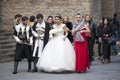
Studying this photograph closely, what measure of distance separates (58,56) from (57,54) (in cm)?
8

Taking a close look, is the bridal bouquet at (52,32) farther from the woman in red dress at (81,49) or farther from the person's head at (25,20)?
the person's head at (25,20)

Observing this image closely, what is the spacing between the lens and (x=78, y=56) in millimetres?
14883

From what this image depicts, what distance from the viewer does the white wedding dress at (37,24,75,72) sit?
1450 cm

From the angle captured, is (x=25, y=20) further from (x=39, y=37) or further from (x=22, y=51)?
(x=22, y=51)

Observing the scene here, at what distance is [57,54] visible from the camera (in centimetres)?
1470

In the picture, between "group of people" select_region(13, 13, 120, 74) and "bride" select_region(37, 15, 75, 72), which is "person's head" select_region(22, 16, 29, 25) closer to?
"group of people" select_region(13, 13, 120, 74)

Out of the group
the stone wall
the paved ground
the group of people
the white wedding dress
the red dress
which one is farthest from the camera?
the stone wall

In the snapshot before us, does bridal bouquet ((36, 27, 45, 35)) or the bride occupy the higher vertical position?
bridal bouquet ((36, 27, 45, 35))

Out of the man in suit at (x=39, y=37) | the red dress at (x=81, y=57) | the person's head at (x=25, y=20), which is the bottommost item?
the red dress at (x=81, y=57)

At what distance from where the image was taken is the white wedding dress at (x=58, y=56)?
47.6 feet

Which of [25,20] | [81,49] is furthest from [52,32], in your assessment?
[81,49]

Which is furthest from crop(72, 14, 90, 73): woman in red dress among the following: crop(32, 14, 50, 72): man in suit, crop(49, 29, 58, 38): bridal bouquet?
crop(32, 14, 50, 72): man in suit

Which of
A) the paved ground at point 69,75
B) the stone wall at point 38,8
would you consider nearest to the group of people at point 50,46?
the paved ground at point 69,75

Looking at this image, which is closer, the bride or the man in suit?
the bride
